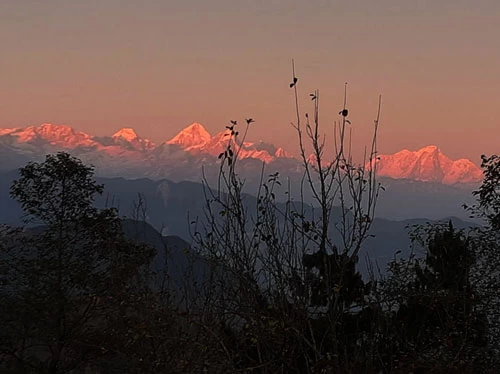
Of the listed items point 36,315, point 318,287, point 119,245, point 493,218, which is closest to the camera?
point 318,287

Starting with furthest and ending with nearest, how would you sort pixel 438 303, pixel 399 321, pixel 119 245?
pixel 119 245
pixel 438 303
pixel 399 321

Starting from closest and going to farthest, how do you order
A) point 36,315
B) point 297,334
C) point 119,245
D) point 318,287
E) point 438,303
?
point 297,334, point 318,287, point 438,303, point 36,315, point 119,245

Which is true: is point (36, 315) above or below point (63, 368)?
above

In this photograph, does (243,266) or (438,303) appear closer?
(243,266)

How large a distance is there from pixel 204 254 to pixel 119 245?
13.5 metres

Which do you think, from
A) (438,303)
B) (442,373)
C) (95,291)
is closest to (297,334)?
(442,373)

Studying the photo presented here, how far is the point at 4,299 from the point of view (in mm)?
24000

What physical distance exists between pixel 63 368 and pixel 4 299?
10.9 ft

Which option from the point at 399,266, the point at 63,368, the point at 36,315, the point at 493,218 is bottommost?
the point at 63,368

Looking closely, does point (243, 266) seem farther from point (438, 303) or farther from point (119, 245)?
point (119, 245)

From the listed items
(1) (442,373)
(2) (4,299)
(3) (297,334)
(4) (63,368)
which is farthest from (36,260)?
(3) (297,334)

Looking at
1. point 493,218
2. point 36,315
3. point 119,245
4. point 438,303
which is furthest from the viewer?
point 493,218

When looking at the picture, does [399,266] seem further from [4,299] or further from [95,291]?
[4,299]

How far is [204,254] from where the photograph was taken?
12406 mm
